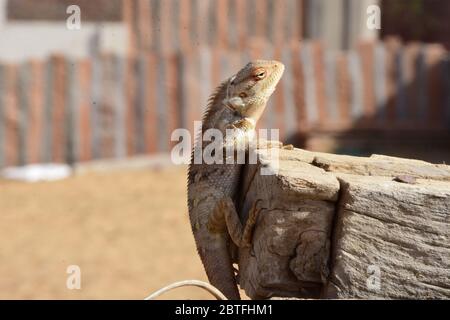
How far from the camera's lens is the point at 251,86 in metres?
5.30

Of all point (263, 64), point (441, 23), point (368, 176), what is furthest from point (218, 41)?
point (368, 176)

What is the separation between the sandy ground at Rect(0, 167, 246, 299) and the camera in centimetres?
861

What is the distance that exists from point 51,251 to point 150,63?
175 inches

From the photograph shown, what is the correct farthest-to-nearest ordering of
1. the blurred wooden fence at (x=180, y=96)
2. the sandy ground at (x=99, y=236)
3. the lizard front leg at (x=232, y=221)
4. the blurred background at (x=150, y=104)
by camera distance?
the blurred wooden fence at (x=180, y=96), the blurred background at (x=150, y=104), the sandy ground at (x=99, y=236), the lizard front leg at (x=232, y=221)

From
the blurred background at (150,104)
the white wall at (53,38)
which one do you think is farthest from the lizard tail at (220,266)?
the white wall at (53,38)

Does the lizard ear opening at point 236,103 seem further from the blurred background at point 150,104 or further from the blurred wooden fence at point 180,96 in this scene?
the blurred wooden fence at point 180,96

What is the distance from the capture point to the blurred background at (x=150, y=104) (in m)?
10.2

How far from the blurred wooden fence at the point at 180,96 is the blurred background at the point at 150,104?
2cm

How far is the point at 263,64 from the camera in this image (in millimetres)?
5301

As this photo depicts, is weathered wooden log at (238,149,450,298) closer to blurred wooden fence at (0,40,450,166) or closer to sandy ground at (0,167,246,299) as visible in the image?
Result: sandy ground at (0,167,246,299)
